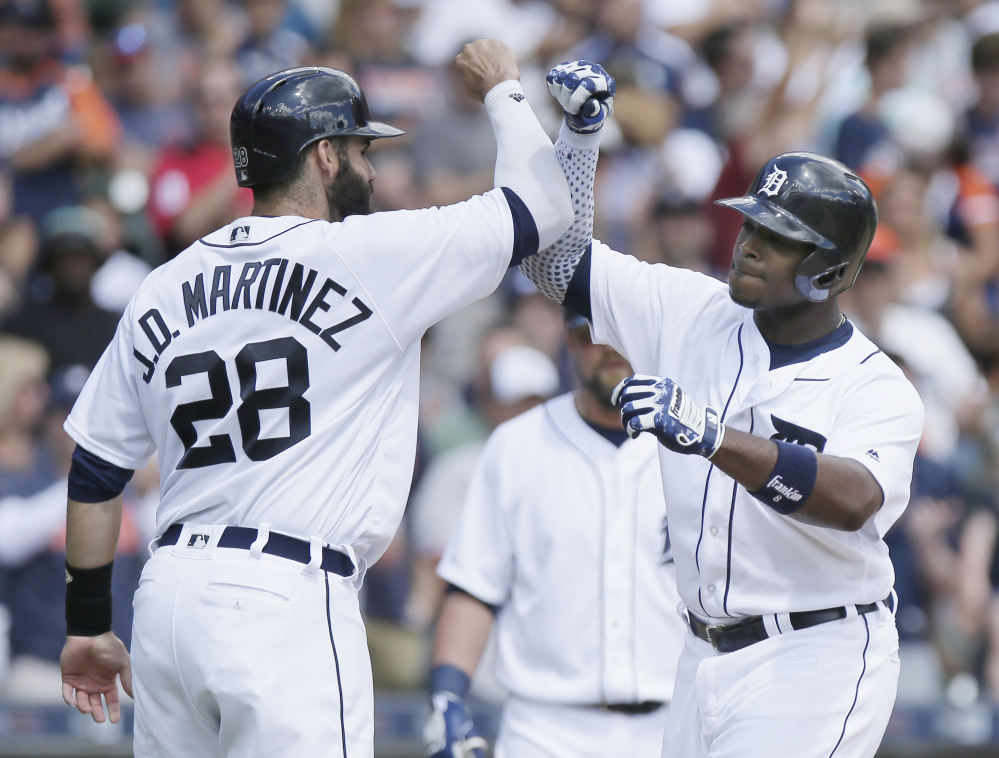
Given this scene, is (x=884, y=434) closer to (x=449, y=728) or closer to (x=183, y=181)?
(x=449, y=728)

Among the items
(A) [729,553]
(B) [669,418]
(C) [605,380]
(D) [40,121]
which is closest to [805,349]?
(A) [729,553]

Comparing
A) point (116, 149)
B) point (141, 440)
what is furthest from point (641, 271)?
point (116, 149)

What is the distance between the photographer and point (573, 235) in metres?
3.73

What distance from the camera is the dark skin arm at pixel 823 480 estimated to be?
10.1 feet

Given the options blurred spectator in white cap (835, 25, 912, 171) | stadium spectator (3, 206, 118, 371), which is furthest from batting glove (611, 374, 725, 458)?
blurred spectator in white cap (835, 25, 912, 171)

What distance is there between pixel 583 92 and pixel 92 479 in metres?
1.69

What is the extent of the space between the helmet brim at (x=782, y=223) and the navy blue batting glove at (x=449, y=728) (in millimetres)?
1762

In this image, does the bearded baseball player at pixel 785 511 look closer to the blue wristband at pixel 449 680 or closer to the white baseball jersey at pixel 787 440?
the white baseball jersey at pixel 787 440

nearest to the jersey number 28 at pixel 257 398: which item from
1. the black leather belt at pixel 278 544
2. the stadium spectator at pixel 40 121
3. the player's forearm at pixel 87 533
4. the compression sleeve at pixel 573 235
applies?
the black leather belt at pixel 278 544

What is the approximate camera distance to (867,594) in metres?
3.45

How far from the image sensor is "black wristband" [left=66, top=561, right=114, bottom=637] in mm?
3609

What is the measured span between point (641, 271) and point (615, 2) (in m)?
5.69

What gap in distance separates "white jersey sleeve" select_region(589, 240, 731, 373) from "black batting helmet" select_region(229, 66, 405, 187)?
78 centimetres

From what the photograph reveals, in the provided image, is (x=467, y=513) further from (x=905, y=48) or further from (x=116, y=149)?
(x=905, y=48)
